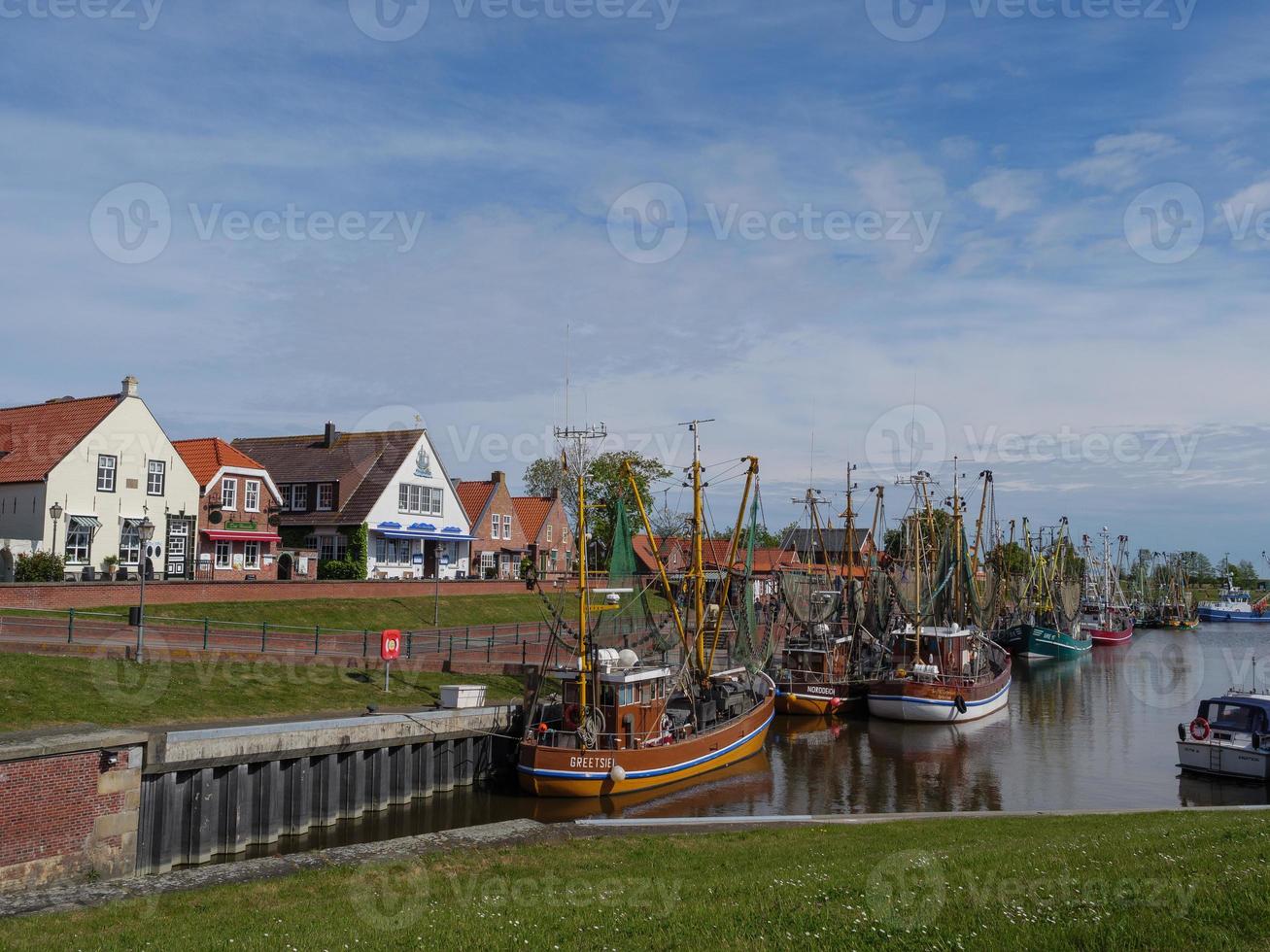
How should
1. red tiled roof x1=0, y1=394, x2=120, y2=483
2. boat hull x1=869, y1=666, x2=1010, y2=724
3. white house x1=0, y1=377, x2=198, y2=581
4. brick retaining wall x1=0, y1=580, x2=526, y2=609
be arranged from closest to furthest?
brick retaining wall x1=0, y1=580, x2=526, y2=609 < white house x1=0, y1=377, x2=198, y2=581 < boat hull x1=869, y1=666, x2=1010, y2=724 < red tiled roof x1=0, y1=394, x2=120, y2=483

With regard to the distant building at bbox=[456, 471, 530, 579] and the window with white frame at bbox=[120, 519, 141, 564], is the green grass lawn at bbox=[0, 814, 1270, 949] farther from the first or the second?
the distant building at bbox=[456, 471, 530, 579]

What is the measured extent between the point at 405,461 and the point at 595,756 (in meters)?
41.9

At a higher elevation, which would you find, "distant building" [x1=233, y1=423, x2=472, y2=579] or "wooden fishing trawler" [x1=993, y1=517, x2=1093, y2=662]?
"distant building" [x1=233, y1=423, x2=472, y2=579]

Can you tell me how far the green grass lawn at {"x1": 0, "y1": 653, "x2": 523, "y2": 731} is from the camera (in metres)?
24.6

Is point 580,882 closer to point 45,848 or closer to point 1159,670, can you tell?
point 45,848

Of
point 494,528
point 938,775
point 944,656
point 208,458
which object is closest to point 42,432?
point 208,458

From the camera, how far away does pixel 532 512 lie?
89.0m

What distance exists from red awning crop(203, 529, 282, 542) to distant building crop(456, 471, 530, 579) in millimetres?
18910

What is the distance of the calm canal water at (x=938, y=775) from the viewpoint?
29172 mm

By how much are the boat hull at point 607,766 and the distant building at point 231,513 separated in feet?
108

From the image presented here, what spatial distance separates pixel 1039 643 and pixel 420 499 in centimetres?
5243

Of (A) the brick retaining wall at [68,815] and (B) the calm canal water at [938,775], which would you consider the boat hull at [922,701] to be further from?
(A) the brick retaining wall at [68,815]

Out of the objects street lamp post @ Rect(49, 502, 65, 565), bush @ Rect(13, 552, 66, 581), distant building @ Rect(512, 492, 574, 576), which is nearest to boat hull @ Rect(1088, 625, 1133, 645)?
distant building @ Rect(512, 492, 574, 576)

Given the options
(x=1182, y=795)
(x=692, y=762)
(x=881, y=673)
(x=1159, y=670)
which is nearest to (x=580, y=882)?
(x=692, y=762)
